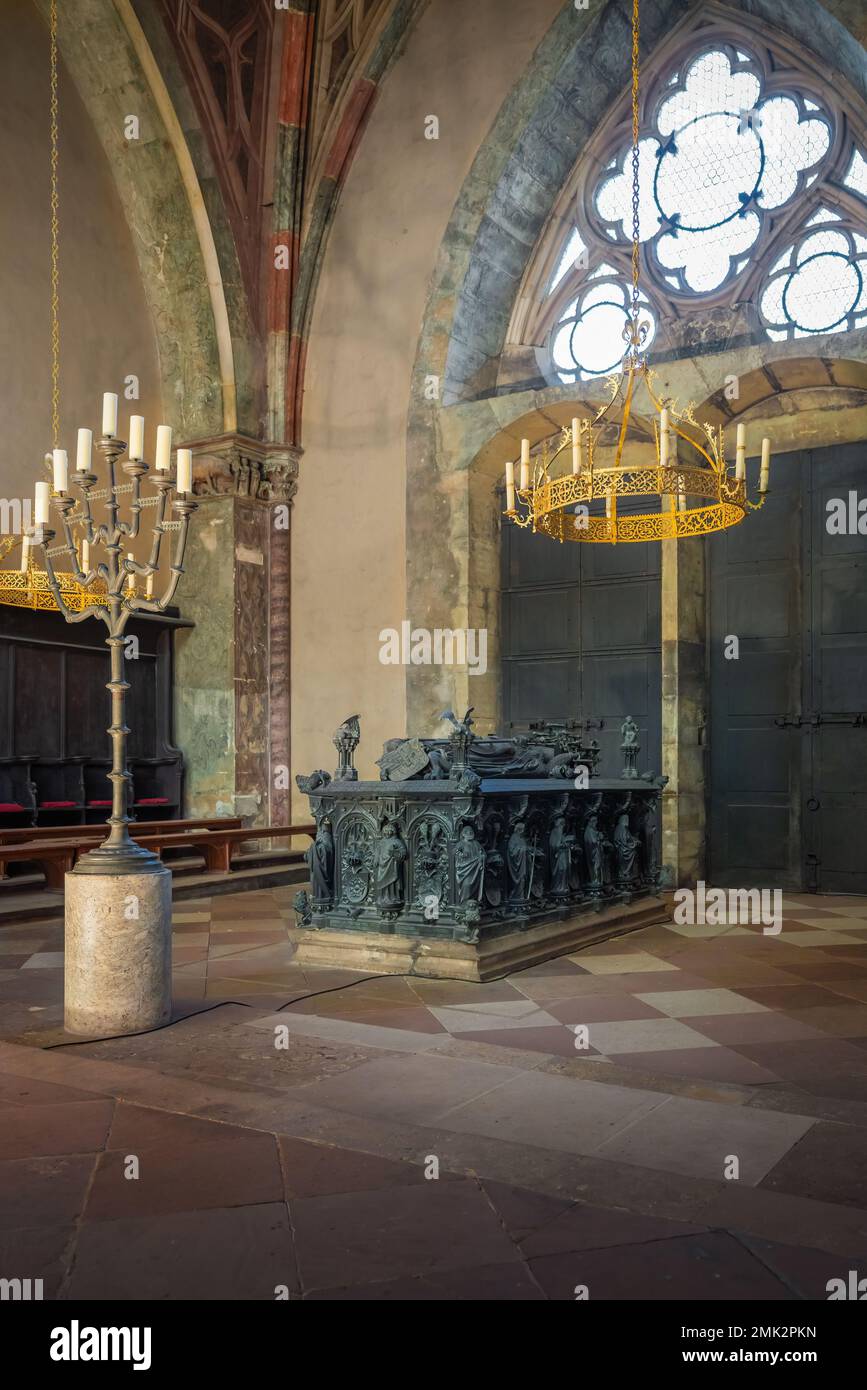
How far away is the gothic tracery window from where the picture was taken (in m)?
11.0

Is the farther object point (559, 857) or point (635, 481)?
point (559, 857)

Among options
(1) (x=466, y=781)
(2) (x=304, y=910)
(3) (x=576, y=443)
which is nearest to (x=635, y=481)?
(3) (x=576, y=443)

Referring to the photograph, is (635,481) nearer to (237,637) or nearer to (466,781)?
(466,781)

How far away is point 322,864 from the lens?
729 cm

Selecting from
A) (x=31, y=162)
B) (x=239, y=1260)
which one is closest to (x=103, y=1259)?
(x=239, y=1260)

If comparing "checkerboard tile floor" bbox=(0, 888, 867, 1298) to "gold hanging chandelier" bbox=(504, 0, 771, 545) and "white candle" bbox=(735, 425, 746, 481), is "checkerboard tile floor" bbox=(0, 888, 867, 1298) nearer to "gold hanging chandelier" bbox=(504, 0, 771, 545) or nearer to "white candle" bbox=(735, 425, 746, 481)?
"gold hanging chandelier" bbox=(504, 0, 771, 545)

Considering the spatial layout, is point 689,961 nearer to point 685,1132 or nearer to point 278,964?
point 278,964

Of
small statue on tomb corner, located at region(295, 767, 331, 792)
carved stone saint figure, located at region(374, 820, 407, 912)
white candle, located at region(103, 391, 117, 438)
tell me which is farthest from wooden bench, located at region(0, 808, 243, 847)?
white candle, located at region(103, 391, 117, 438)

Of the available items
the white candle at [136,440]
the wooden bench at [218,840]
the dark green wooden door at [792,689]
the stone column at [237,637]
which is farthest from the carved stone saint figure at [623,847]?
the stone column at [237,637]

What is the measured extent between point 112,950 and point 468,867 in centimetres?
232

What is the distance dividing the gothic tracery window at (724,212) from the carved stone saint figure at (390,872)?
7074mm

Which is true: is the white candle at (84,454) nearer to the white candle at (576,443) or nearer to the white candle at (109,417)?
the white candle at (109,417)

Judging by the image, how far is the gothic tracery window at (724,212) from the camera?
10992mm

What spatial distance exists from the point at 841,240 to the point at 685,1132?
386 inches
